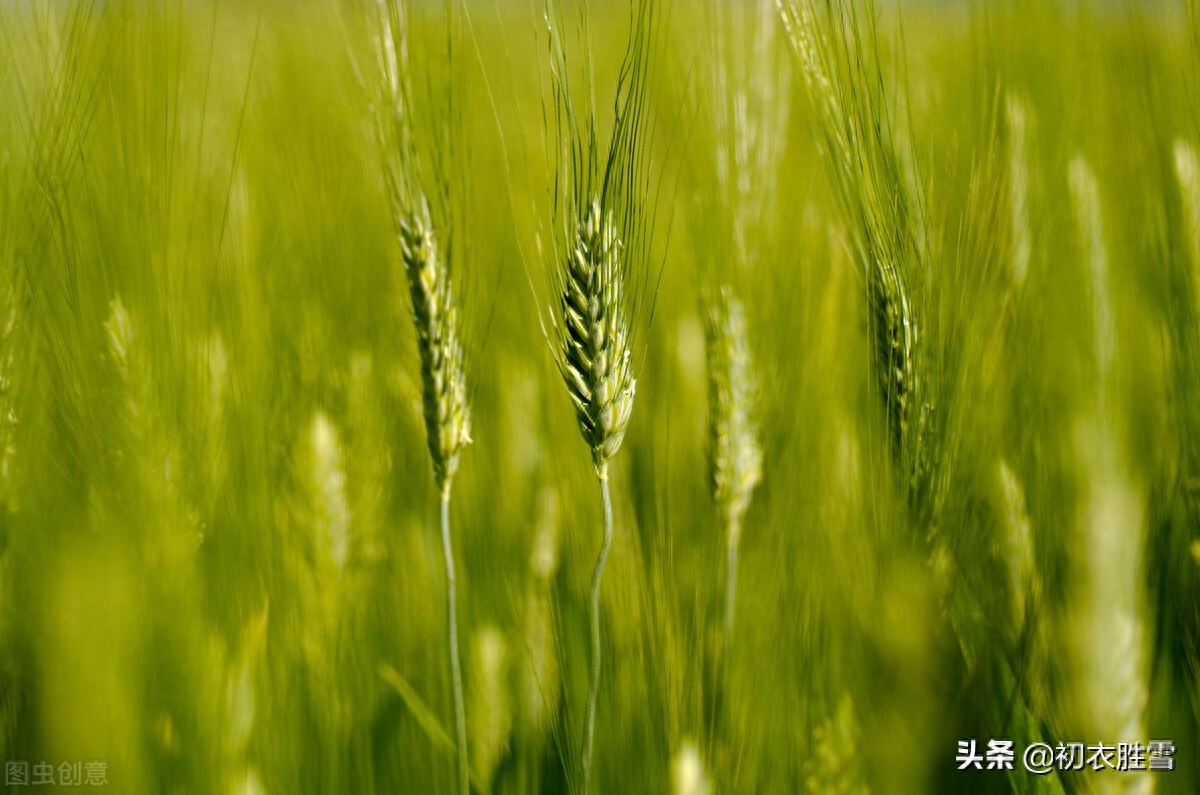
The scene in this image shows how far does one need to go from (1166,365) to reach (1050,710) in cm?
45

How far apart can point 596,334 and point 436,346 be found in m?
0.15

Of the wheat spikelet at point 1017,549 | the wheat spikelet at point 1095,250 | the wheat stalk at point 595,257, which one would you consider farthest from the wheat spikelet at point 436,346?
the wheat spikelet at point 1095,250

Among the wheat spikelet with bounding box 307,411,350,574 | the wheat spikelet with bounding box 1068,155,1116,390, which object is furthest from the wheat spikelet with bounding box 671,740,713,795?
the wheat spikelet with bounding box 1068,155,1116,390

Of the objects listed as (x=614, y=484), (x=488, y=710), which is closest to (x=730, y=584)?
(x=614, y=484)

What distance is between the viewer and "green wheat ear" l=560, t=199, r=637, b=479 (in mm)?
706

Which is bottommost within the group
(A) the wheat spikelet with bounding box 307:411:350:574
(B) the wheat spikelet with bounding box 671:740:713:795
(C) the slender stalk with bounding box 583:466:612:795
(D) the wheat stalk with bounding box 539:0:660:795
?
(B) the wheat spikelet with bounding box 671:740:713:795

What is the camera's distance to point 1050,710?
0.79 meters

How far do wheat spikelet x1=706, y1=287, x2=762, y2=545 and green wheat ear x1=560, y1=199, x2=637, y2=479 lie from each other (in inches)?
12.1

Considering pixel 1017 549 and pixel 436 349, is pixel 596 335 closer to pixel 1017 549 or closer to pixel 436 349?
pixel 436 349

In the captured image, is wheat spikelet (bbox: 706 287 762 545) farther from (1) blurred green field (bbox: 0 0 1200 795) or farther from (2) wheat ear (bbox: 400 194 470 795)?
(2) wheat ear (bbox: 400 194 470 795)

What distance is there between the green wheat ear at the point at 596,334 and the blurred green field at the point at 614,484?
0.05m

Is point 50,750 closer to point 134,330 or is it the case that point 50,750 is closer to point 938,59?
point 134,330

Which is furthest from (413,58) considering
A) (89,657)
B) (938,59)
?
(938,59)

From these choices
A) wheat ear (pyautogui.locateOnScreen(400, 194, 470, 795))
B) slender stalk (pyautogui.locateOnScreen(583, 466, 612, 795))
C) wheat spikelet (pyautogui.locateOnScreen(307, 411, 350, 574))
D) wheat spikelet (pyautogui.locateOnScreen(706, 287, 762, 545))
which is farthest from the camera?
wheat spikelet (pyautogui.locateOnScreen(706, 287, 762, 545))
